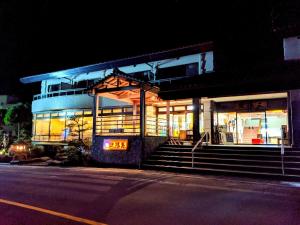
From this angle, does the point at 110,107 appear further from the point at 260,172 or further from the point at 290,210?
the point at 290,210

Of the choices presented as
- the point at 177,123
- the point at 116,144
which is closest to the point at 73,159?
the point at 116,144

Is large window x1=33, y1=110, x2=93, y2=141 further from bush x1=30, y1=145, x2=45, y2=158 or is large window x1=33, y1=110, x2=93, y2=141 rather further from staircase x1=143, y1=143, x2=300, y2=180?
staircase x1=143, y1=143, x2=300, y2=180

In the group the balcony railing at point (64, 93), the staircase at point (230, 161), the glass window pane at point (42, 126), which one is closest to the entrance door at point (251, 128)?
the staircase at point (230, 161)

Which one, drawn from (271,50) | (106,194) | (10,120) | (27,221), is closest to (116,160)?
(106,194)

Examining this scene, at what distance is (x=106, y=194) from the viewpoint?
735 cm

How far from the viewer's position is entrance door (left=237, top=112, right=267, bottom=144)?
16.3 metres

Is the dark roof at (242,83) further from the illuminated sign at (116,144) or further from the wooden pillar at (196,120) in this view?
the illuminated sign at (116,144)

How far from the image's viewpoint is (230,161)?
11641 millimetres

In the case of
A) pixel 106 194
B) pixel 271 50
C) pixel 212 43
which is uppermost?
pixel 212 43

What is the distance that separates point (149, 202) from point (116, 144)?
8.29m

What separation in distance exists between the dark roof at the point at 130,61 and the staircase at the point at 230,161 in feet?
26.7

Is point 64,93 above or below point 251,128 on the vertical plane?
above

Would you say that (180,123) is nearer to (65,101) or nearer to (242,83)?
(242,83)

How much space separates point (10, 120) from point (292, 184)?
27.2m
